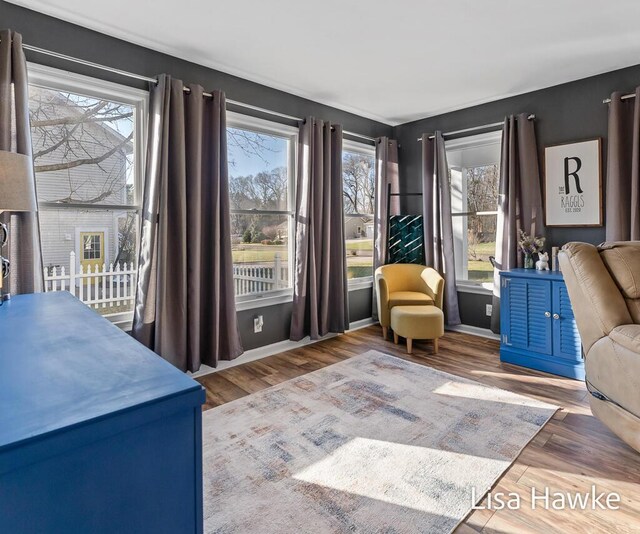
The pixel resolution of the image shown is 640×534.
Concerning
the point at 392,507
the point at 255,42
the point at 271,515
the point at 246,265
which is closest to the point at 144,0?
the point at 255,42

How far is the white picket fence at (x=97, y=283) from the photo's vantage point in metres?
2.57

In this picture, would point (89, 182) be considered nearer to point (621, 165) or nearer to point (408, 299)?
point (408, 299)

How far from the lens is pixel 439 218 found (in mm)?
4297

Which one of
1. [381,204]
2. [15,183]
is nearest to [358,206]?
[381,204]

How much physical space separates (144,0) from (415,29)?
1.70 meters

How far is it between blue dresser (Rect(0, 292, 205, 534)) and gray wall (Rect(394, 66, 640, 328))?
3851 millimetres

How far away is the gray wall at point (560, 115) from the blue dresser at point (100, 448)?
3.85 m

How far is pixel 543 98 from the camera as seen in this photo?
368cm

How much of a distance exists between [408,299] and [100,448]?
11.6 feet

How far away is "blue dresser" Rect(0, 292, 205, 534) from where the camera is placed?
0.56 metres

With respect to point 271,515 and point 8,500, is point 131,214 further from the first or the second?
point 8,500

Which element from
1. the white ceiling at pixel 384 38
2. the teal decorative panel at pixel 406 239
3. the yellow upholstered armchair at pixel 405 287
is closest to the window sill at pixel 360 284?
the teal decorative panel at pixel 406 239

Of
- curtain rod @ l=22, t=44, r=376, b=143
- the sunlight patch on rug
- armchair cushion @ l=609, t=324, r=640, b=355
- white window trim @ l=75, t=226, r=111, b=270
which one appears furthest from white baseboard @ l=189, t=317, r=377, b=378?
armchair cushion @ l=609, t=324, r=640, b=355

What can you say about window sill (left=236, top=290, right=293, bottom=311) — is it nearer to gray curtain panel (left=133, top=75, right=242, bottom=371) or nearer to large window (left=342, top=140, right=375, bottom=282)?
gray curtain panel (left=133, top=75, right=242, bottom=371)
